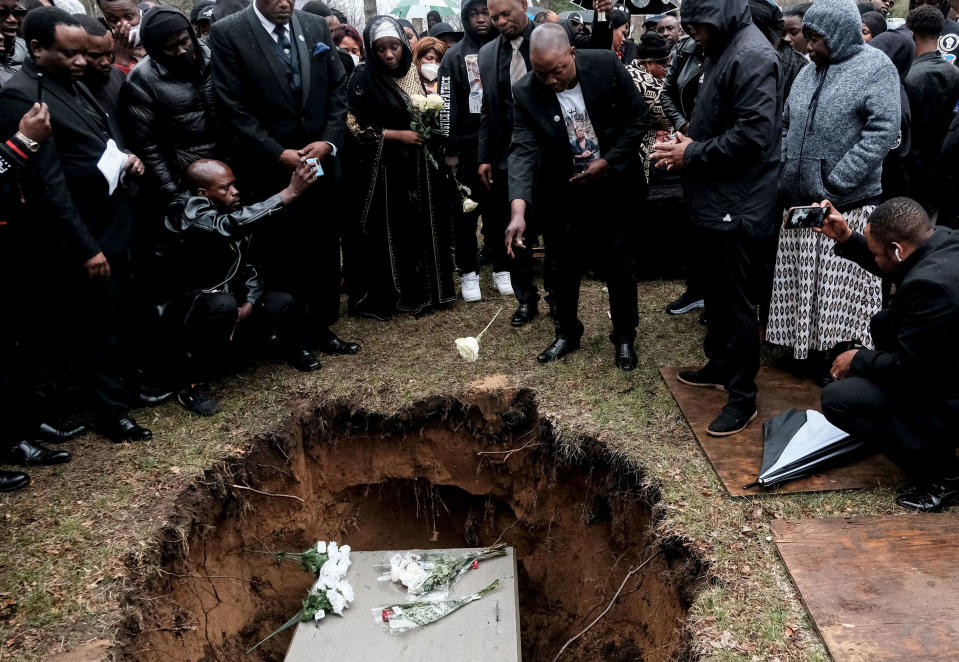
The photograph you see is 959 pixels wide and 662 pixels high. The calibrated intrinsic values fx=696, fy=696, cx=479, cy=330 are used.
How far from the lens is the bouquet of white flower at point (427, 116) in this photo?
557cm

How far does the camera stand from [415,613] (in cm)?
388

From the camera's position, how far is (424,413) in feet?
16.0

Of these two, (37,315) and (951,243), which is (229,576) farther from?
(951,243)

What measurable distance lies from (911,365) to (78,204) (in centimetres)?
443

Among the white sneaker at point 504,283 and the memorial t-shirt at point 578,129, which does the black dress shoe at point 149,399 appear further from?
the memorial t-shirt at point 578,129

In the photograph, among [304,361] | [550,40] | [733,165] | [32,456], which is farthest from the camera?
[304,361]

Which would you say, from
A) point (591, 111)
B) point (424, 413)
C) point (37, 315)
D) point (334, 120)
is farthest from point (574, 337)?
point (37, 315)

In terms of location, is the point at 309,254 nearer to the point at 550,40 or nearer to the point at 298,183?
the point at 298,183

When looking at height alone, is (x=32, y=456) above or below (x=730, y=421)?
above

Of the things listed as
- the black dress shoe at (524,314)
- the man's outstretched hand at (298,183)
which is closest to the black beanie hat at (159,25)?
the man's outstretched hand at (298,183)

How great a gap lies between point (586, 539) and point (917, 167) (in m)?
3.84

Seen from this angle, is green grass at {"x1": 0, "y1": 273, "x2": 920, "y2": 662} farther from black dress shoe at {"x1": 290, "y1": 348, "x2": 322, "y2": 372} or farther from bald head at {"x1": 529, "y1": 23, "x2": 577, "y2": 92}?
bald head at {"x1": 529, "y1": 23, "x2": 577, "y2": 92}

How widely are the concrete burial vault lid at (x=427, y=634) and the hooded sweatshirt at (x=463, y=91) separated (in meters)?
3.58

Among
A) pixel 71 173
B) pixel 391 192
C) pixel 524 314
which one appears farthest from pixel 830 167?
pixel 71 173
